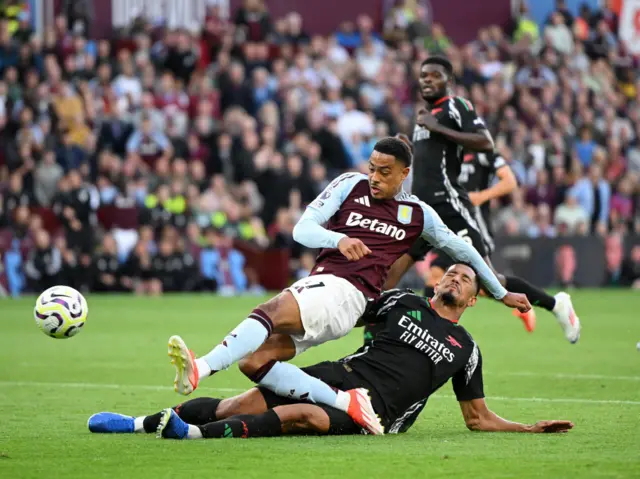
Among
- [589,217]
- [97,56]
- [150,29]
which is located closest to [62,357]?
[97,56]

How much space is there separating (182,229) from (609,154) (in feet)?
36.5

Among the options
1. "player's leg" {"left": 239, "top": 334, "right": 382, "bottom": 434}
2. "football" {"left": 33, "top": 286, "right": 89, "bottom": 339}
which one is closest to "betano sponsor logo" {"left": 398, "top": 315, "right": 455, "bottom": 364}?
"player's leg" {"left": 239, "top": 334, "right": 382, "bottom": 434}

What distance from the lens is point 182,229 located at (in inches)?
930

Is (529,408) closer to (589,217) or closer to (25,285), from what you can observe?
(25,285)

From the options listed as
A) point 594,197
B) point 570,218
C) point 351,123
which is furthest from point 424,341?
point 594,197

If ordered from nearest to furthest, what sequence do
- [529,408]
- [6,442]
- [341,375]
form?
[6,442] < [341,375] < [529,408]

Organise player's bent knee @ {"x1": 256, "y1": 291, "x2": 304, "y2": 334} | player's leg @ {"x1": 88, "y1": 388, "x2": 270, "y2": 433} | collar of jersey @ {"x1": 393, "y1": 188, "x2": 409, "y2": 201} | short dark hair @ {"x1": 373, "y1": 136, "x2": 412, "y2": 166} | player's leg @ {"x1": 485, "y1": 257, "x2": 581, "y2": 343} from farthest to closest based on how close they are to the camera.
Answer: player's leg @ {"x1": 485, "y1": 257, "x2": 581, "y2": 343} → collar of jersey @ {"x1": 393, "y1": 188, "x2": 409, "y2": 201} → short dark hair @ {"x1": 373, "y1": 136, "x2": 412, "y2": 166} → player's leg @ {"x1": 88, "y1": 388, "x2": 270, "y2": 433} → player's bent knee @ {"x1": 256, "y1": 291, "x2": 304, "y2": 334}

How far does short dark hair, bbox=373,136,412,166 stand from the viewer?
8.25 meters

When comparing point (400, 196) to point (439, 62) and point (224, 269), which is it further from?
point (224, 269)

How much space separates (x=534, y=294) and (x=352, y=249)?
4527mm

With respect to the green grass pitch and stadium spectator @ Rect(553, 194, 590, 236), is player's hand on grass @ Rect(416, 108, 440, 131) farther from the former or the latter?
stadium spectator @ Rect(553, 194, 590, 236)

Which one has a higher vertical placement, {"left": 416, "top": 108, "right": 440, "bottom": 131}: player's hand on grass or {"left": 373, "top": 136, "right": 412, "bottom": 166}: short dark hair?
{"left": 373, "top": 136, "right": 412, "bottom": 166}: short dark hair

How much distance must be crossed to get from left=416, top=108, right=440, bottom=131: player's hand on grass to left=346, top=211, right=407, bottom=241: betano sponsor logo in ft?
9.80

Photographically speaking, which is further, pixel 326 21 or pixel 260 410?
pixel 326 21
